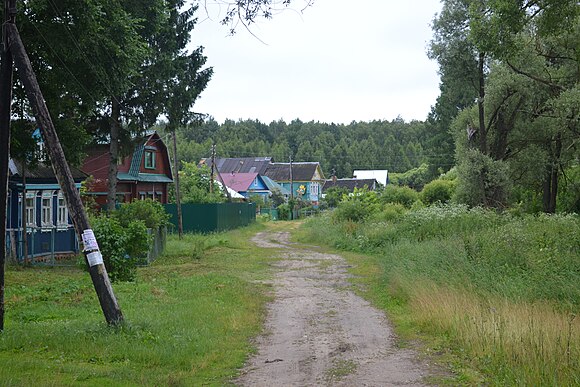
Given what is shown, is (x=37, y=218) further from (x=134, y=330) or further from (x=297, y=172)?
(x=297, y=172)

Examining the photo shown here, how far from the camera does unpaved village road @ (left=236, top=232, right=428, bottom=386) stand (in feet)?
28.0

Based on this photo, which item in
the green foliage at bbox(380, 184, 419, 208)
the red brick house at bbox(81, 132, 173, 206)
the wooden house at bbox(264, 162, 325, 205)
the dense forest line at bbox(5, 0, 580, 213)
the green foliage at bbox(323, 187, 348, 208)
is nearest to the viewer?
the dense forest line at bbox(5, 0, 580, 213)

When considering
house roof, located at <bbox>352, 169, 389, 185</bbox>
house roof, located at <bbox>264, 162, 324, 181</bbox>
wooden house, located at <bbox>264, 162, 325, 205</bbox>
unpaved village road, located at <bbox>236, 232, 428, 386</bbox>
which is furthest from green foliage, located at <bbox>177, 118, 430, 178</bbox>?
unpaved village road, located at <bbox>236, 232, 428, 386</bbox>

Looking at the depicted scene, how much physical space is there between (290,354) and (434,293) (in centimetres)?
462

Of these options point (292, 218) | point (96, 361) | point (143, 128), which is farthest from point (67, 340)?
point (292, 218)

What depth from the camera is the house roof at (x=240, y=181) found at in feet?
280

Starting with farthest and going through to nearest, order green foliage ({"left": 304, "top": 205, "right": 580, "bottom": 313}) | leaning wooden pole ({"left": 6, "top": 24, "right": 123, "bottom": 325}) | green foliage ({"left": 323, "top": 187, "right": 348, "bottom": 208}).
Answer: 1. green foliage ({"left": 323, "top": 187, "right": 348, "bottom": 208})
2. green foliage ({"left": 304, "top": 205, "right": 580, "bottom": 313})
3. leaning wooden pole ({"left": 6, "top": 24, "right": 123, "bottom": 325})

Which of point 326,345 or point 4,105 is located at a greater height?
point 4,105

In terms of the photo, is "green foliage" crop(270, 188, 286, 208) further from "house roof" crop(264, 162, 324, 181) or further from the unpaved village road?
the unpaved village road

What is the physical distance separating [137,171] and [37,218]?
14767 mm

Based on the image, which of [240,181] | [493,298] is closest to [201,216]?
[493,298]

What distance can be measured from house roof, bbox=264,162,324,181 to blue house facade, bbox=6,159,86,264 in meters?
72.5

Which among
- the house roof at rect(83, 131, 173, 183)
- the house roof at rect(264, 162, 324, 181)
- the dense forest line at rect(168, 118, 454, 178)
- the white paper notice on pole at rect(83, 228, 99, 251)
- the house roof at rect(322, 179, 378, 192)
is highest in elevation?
the dense forest line at rect(168, 118, 454, 178)

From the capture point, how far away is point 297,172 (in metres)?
101
